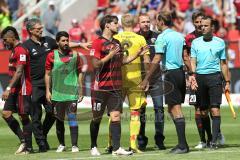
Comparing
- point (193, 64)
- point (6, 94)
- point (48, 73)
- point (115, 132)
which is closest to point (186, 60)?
point (193, 64)

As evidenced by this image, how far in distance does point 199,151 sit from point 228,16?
1709 centimetres

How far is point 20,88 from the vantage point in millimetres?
14891

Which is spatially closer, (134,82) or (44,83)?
(134,82)

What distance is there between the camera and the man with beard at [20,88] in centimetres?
1462

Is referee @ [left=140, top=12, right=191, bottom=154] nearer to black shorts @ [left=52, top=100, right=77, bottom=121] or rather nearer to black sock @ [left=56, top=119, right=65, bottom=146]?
black shorts @ [left=52, top=100, right=77, bottom=121]

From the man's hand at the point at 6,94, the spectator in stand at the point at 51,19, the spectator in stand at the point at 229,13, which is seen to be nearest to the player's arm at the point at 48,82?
the man's hand at the point at 6,94

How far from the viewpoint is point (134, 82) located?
1430cm

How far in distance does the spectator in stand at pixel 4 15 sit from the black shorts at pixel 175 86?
18286 mm

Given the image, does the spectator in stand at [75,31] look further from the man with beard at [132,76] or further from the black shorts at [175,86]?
the black shorts at [175,86]

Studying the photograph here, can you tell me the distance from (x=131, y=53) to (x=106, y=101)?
0.94 metres

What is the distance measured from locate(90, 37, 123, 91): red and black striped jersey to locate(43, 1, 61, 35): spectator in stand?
17.4m

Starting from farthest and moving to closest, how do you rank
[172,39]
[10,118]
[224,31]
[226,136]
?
1. [224,31]
2. [226,136]
3. [10,118]
4. [172,39]

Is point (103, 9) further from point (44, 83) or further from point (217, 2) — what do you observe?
point (44, 83)

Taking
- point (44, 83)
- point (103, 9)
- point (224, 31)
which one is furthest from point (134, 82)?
point (103, 9)
